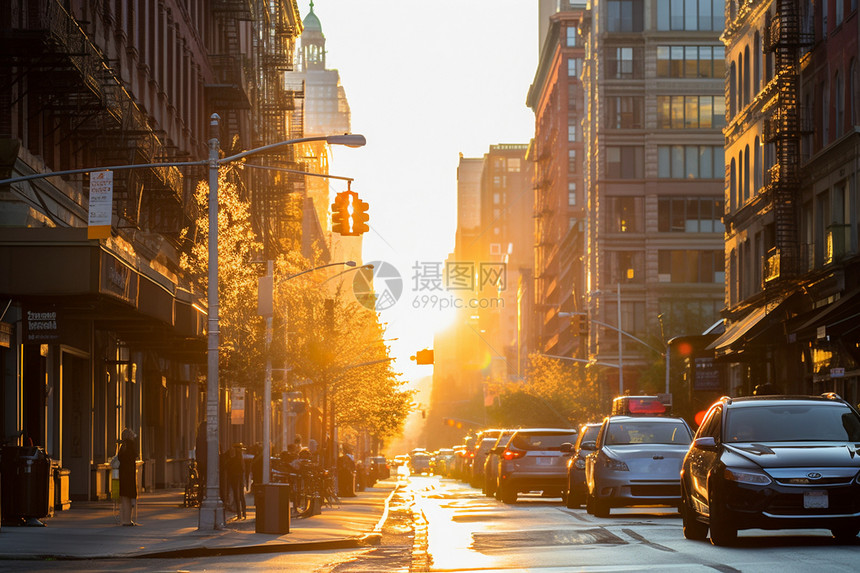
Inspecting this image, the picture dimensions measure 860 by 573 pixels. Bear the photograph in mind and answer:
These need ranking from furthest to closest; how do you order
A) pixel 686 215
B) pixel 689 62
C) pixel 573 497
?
pixel 689 62, pixel 686 215, pixel 573 497

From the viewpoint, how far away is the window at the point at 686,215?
346 feet

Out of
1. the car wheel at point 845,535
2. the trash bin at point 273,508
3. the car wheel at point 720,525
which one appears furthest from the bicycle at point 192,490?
the car wheel at point 845,535

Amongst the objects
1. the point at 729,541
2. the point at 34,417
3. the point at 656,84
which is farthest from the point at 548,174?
the point at 729,541

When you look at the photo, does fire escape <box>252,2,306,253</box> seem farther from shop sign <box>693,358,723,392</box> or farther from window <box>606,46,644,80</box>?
window <box>606,46,644,80</box>

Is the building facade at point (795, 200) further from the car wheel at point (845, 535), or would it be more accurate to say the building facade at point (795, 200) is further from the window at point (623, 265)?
the window at point (623, 265)

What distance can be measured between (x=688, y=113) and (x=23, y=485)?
89.1 meters

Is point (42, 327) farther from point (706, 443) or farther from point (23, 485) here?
point (706, 443)

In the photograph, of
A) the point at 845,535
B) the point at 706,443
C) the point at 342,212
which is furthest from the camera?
the point at 342,212

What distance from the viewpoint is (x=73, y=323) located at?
117 feet

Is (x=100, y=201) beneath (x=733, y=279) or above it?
beneath

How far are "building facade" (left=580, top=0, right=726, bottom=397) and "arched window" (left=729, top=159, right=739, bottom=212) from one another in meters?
44.2

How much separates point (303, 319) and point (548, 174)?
99.0m

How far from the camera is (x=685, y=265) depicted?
105 m

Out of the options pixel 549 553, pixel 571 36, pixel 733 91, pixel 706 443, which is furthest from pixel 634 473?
pixel 571 36
